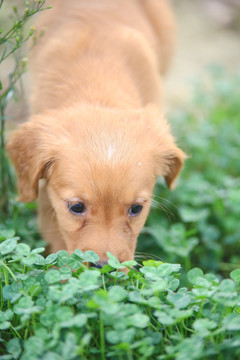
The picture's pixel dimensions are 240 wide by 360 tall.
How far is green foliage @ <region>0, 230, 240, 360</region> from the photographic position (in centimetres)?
188

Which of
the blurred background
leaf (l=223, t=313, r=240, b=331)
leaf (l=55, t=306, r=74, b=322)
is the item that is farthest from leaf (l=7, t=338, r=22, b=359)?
the blurred background

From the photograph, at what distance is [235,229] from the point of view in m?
3.86

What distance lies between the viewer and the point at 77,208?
276cm

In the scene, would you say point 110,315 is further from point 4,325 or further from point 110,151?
point 110,151

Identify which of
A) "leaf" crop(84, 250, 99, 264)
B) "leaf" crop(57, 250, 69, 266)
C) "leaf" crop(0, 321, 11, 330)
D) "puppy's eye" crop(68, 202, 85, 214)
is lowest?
"puppy's eye" crop(68, 202, 85, 214)

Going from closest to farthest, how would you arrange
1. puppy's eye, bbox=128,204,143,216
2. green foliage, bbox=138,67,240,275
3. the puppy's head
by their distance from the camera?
the puppy's head, puppy's eye, bbox=128,204,143,216, green foliage, bbox=138,67,240,275

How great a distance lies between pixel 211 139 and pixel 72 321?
3.38 metres

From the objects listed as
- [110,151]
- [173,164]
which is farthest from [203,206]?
[110,151]

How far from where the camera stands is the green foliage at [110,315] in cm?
188

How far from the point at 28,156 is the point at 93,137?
1.64ft

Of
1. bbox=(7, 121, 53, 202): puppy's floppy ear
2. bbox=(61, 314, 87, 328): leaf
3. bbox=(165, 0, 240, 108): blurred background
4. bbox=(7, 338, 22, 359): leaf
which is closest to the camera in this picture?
bbox=(61, 314, 87, 328): leaf

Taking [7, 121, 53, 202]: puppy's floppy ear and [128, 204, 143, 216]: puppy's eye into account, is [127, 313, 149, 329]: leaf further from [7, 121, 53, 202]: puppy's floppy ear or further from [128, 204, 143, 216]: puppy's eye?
[7, 121, 53, 202]: puppy's floppy ear

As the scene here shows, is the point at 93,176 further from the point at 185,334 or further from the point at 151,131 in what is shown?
the point at 185,334

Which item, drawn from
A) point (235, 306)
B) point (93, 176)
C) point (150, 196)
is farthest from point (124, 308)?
point (150, 196)
